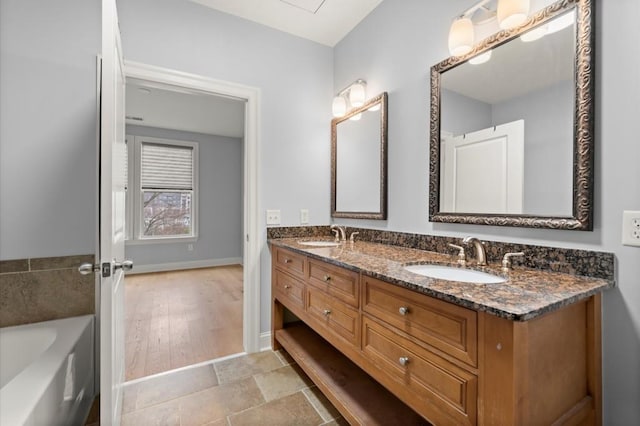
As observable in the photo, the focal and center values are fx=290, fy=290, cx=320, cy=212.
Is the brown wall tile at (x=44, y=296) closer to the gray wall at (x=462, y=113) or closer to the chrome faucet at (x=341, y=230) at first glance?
the chrome faucet at (x=341, y=230)

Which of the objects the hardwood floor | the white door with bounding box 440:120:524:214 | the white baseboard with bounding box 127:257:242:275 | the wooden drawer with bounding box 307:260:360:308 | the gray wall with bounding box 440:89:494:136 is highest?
the gray wall with bounding box 440:89:494:136

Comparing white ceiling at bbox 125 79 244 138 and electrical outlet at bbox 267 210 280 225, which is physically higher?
white ceiling at bbox 125 79 244 138

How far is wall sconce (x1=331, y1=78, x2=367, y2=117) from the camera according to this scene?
2150mm

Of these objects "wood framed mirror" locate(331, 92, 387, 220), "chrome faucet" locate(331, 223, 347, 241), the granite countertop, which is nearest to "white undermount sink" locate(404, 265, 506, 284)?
the granite countertop

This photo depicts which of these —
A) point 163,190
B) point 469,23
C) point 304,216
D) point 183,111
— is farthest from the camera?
point 163,190

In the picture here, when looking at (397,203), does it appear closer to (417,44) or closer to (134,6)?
(417,44)

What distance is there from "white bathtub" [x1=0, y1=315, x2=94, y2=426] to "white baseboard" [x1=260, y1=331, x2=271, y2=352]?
1030 mm

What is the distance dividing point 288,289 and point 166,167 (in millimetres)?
3992

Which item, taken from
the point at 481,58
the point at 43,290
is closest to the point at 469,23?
the point at 481,58

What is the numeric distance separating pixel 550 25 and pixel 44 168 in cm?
255

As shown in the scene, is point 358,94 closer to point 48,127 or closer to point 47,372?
point 48,127

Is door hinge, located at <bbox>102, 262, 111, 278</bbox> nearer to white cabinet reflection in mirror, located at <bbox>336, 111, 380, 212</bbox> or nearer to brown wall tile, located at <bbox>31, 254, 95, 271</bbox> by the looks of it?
brown wall tile, located at <bbox>31, 254, 95, 271</bbox>

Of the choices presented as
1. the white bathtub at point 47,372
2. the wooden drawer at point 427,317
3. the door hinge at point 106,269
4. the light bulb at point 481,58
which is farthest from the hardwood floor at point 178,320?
the light bulb at point 481,58

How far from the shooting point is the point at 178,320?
2812 mm
